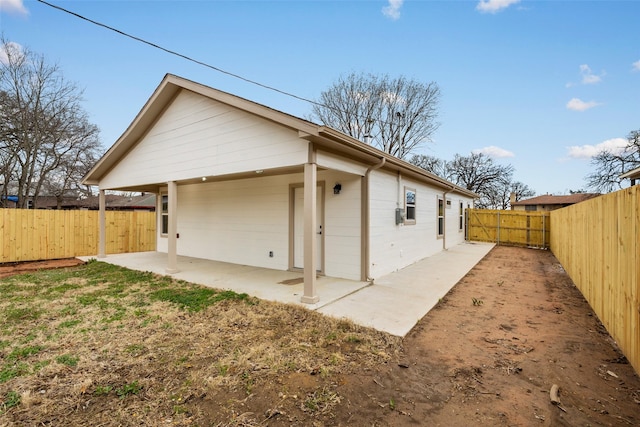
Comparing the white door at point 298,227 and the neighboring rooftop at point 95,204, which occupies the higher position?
the neighboring rooftop at point 95,204

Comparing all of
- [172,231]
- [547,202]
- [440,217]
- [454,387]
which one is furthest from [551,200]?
[172,231]

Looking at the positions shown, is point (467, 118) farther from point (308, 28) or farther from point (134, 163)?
point (134, 163)

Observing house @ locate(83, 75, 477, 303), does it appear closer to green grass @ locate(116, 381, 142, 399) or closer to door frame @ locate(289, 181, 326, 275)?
door frame @ locate(289, 181, 326, 275)

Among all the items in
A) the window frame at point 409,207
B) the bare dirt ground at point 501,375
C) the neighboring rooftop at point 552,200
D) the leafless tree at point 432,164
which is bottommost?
the bare dirt ground at point 501,375

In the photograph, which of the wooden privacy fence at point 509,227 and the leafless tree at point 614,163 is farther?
the leafless tree at point 614,163

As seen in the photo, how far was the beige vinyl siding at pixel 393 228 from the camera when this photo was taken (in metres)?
6.69

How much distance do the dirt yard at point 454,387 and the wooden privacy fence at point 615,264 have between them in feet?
0.89

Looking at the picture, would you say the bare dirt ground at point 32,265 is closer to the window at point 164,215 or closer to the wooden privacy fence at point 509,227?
the window at point 164,215

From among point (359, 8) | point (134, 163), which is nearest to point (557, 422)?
point (134, 163)

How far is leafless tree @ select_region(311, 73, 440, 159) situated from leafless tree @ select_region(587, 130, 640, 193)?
10.1 m

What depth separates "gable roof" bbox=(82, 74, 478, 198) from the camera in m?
4.74

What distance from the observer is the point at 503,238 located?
51.3 feet

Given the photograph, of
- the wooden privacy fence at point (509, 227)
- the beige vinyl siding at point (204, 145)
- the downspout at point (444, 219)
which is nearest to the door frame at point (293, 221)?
the beige vinyl siding at point (204, 145)

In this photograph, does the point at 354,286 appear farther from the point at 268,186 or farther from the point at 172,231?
the point at 172,231
